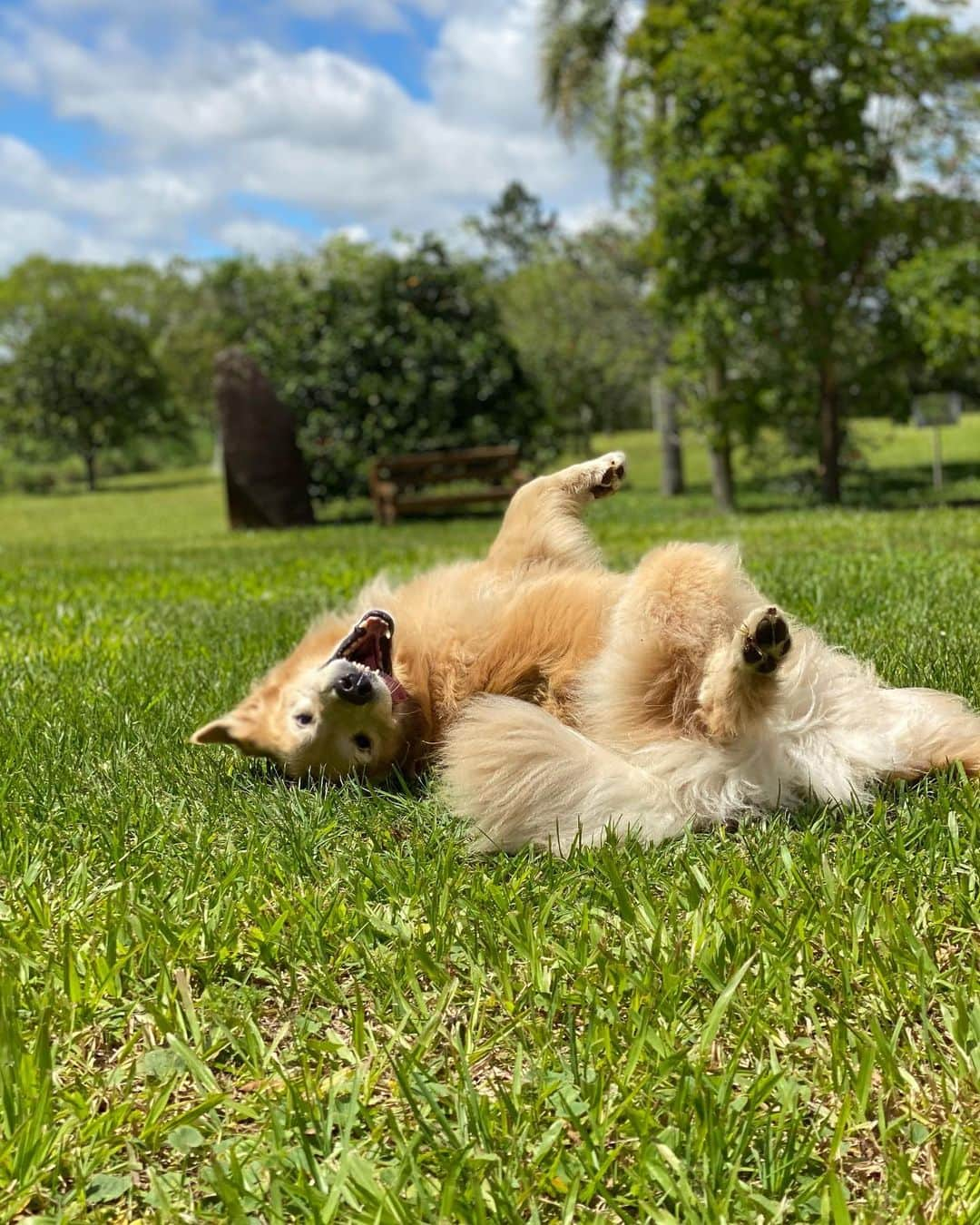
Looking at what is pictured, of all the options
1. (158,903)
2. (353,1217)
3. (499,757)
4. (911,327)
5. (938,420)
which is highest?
(911,327)

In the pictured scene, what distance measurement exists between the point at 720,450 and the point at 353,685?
15.9m

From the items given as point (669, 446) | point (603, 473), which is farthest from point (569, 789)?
point (669, 446)

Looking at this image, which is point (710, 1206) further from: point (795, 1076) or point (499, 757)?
point (499, 757)

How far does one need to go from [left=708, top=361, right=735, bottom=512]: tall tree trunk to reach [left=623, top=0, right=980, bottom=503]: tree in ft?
2.72

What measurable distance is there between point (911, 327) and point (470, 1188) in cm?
1635

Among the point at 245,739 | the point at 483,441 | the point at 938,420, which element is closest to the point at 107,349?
the point at 483,441

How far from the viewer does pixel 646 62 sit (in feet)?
57.4

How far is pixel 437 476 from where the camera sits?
16.2 meters

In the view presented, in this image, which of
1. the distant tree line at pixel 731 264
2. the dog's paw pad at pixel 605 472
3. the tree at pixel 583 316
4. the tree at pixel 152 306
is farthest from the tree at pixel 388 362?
the tree at pixel 152 306

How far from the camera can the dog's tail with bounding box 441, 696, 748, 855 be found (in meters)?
2.43

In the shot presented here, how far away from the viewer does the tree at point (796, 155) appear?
15062 millimetres

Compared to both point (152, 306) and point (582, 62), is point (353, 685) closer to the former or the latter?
point (582, 62)

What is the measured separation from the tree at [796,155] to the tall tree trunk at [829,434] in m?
0.03

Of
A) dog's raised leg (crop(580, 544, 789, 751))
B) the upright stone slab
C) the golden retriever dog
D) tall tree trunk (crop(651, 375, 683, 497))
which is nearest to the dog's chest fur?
the golden retriever dog
